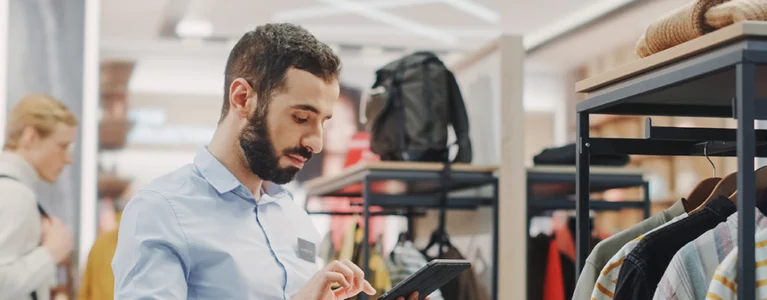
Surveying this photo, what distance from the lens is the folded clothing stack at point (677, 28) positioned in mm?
1442

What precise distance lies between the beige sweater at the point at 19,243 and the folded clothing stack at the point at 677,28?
2.62 meters

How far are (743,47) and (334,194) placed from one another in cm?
337

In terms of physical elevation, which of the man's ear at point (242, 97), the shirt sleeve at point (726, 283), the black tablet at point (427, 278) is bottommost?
the black tablet at point (427, 278)

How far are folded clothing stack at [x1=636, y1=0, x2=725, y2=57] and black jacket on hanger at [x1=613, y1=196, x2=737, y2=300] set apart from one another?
0.27 m

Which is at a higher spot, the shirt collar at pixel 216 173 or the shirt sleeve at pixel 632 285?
the shirt collar at pixel 216 173

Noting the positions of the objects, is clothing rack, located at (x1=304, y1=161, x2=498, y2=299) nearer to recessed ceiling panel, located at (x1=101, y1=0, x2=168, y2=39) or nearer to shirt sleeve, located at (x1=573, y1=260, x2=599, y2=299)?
shirt sleeve, located at (x1=573, y1=260, x2=599, y2=299)

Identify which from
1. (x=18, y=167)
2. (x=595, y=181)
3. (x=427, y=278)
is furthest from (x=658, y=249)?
(x=18, y=167)

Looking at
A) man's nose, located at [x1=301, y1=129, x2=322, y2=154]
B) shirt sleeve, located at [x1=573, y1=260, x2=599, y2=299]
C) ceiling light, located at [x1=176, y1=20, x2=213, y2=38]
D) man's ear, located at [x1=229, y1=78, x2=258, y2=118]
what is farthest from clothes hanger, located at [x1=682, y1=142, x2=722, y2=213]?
ceiling light, located at [x1=176, y1=20, x2=213, y2=38]

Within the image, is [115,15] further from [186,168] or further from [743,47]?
[743,47]

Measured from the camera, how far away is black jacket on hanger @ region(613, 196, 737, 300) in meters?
1.47

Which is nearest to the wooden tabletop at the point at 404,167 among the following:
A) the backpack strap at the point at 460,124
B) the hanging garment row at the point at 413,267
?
the backpack strap at the point at 460,124

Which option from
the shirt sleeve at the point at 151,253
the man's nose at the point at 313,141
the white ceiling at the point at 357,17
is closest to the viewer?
the shirt sleeve at the point at 151,253

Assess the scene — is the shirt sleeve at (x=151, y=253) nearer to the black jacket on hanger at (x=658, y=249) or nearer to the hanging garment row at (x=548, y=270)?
the black jacket on hanger at (x=658, y=249)

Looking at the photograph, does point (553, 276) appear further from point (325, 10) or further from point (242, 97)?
point (325, 10)
